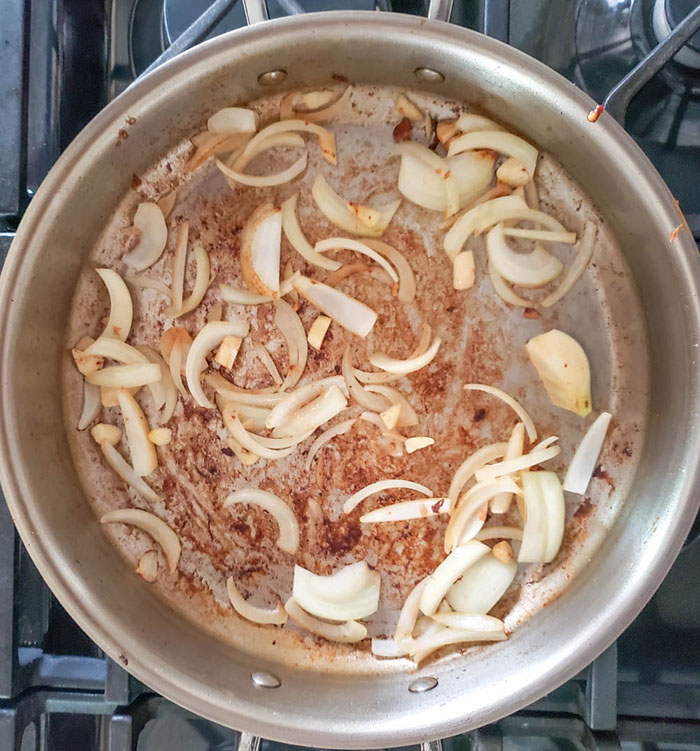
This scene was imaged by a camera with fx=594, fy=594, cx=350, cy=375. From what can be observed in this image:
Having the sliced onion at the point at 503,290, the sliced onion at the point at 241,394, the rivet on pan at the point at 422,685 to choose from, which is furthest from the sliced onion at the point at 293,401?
the rivet on pan at the point at 422,685

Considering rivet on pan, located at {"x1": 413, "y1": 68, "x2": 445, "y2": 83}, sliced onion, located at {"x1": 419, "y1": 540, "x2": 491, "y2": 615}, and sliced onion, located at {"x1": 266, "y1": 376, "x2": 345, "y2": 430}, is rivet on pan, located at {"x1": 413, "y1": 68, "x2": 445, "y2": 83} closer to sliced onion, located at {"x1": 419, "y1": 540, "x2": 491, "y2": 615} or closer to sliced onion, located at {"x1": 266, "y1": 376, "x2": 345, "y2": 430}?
sliced onion, located at {"x1": 266, "y1": 376, "x2": 345, "y2": 430}

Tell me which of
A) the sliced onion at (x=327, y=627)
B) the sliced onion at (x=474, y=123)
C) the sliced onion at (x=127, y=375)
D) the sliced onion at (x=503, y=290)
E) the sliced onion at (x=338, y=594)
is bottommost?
the sliced onion at (x=327, y=627)

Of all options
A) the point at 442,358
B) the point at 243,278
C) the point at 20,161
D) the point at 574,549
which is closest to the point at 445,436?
the point at 442,358

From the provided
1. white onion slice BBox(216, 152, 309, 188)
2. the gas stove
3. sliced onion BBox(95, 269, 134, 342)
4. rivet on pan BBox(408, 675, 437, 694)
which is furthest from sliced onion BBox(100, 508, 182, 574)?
white onion slice BBox(216, 152, 309, 188)

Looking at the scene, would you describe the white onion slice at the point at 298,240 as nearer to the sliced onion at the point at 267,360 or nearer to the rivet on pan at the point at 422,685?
the sliced onion at the point at 267,360

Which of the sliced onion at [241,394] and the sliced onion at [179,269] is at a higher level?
the sliced onion at [179,269]

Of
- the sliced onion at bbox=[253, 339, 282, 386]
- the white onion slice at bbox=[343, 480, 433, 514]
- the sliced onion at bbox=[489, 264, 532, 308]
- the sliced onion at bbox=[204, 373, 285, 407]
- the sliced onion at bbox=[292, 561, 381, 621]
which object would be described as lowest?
the sliced onion at bbox=[292, 561, 381, 621]
